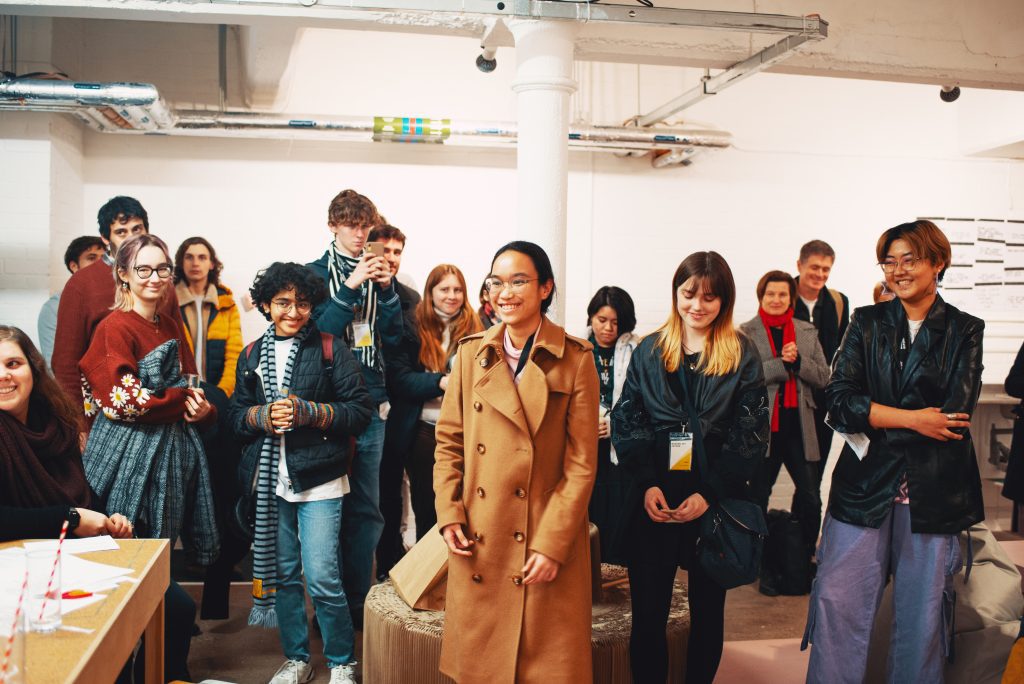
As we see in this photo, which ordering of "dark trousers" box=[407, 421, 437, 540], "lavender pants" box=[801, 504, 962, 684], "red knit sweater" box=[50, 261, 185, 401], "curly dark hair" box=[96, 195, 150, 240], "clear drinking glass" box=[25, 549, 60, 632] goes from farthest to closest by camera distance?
"dark trousers" box=[407, 421, 437, 540] < "curly dark hair" box=[96, 195, 150, 240] < "red knit sweater" box=[50, 261, 185, 401] < "lavender pants" box=[801, 504, 962, 684] < "clear drinking glass" box=[25, 549, 60, 632]

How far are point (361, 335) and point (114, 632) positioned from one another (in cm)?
193

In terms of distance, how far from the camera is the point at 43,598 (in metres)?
1.89

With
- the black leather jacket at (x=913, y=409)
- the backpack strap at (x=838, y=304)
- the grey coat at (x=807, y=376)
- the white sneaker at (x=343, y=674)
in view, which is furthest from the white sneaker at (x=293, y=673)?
the backpack strap at (x=838, y=304)

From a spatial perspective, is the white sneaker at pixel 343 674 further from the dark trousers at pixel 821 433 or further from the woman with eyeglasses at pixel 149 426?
the dark trousers at pixel 821 433

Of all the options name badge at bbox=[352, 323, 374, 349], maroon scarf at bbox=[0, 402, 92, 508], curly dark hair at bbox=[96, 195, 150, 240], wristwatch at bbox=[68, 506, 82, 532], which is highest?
curly dark hair at bbox=[96, 195, 150, 240]

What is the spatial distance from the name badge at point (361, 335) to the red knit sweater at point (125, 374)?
0.79 m

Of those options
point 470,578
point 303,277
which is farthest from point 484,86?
point 470,578

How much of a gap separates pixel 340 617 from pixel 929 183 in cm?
558

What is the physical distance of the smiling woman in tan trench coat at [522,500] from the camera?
7.70ft

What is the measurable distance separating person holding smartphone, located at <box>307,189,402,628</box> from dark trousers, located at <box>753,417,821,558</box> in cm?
216

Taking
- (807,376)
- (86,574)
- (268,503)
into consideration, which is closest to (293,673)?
(268,503)

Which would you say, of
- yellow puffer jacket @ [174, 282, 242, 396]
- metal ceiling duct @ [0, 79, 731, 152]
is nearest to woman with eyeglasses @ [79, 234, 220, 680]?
yellow puffer jacket @ [174, 282, 242, 396]

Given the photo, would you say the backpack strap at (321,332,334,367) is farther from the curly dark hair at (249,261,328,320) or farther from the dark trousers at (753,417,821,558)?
the dark trousers at (753,417,821,558)

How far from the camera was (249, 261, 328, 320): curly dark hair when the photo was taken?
10.5ft
